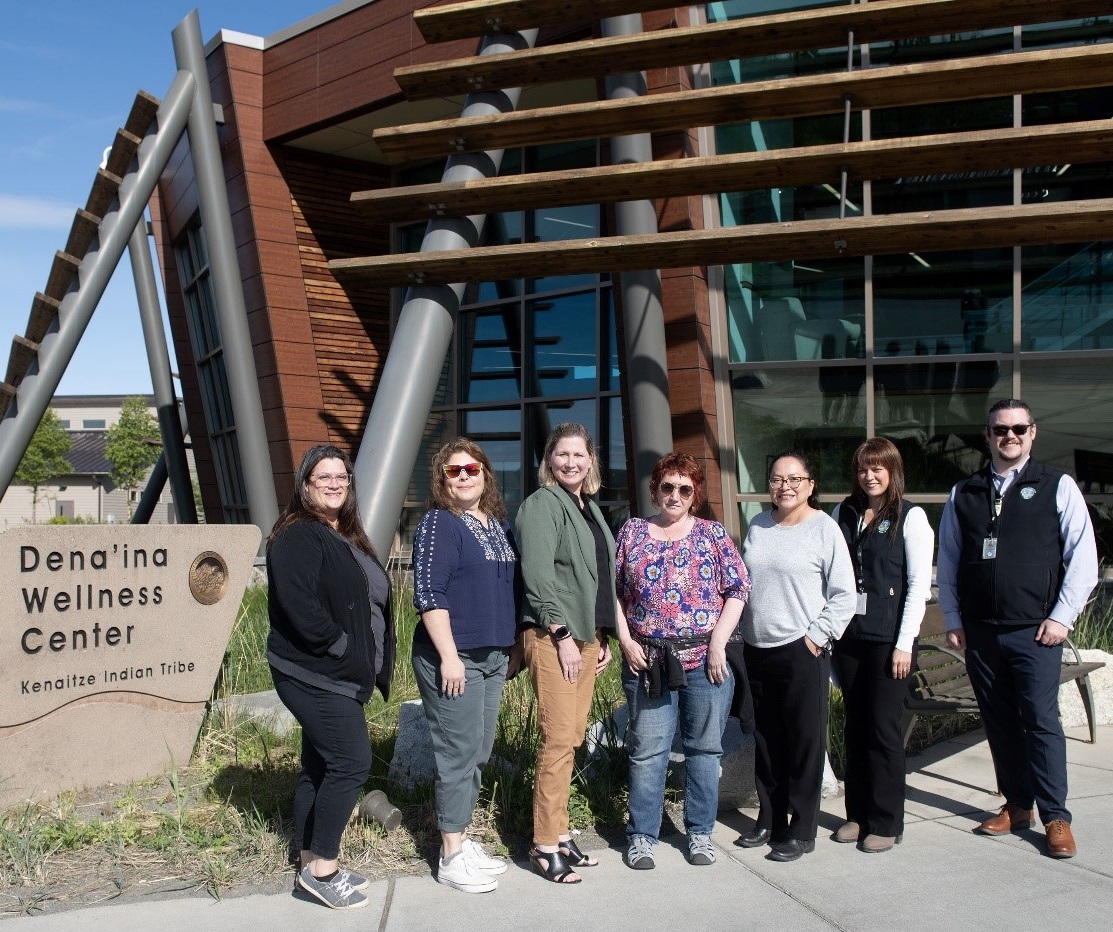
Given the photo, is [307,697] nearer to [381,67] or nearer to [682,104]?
[682,104]

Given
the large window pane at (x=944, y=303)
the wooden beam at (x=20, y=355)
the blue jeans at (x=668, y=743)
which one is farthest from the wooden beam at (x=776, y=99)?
the blue jeans at (x=668, y=743)

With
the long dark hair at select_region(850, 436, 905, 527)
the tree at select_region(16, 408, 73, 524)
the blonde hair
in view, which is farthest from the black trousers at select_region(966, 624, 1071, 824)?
the tree at select_region(16, 408, 73, 524)

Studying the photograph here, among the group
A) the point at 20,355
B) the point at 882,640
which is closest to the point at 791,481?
the point at 882,640

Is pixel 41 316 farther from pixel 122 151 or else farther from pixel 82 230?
pixel 122 151

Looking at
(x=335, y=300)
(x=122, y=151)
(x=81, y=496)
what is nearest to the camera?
(x=122, y=151)

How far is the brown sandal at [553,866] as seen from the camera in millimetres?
4383

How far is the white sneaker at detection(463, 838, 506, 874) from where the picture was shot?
4.37m

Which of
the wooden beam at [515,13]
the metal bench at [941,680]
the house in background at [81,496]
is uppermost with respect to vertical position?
the wooden beam at [515,13]

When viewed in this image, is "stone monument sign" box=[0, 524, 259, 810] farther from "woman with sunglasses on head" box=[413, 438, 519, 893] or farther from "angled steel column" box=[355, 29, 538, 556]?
"angled steel column" box=[355, 29, 538, 556]

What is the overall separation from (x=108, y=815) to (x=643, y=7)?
7.41m

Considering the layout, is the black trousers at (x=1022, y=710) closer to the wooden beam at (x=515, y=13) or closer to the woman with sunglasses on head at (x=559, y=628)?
the woman with sunglasses on head at (x=559, y=628)

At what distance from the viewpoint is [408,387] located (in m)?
8.17

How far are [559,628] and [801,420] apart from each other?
22.3ft

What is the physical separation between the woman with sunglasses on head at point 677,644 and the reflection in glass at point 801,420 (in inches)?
241
